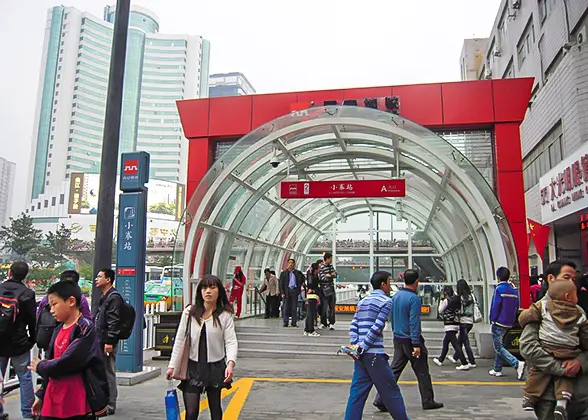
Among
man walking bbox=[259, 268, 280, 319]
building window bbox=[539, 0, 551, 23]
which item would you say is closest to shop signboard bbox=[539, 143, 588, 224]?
building window bbox=[539, 0, 551, 23]

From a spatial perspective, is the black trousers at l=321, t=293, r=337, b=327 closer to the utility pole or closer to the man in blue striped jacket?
the utility pole

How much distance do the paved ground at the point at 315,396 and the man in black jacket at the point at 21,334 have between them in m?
0.36

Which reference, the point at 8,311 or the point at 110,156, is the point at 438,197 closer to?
the point at 110,156

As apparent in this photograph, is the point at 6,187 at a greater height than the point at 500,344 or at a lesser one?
greater

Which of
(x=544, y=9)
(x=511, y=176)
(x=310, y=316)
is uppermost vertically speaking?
(x=544, y=9)

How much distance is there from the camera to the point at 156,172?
13138cm

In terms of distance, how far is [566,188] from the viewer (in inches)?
585

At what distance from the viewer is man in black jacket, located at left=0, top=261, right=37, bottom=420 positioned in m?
5.33

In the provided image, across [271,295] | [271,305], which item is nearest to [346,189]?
[271,295]

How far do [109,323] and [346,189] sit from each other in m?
6.61

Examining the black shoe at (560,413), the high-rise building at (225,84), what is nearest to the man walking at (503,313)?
the black shoe at (560,413)

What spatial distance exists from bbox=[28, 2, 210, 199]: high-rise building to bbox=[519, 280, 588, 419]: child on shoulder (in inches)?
4477

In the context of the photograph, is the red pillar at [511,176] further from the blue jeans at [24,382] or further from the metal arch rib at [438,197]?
the blue jeans at [24,382]

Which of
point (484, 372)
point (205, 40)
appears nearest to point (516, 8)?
point (484, 372)
